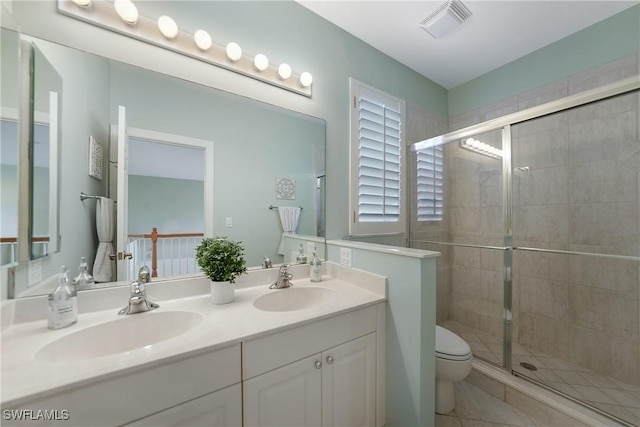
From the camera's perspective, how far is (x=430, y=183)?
2451mm

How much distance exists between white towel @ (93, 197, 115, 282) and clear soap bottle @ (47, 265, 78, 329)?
136 millimetres

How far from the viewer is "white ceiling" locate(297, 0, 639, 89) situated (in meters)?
1.63

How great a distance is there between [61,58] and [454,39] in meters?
2.42

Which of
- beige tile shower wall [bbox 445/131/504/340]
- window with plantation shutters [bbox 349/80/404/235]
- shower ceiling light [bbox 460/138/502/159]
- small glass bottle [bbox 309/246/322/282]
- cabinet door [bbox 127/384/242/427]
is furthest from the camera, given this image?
beige tile shower wall [bbox 445/131/504/340]

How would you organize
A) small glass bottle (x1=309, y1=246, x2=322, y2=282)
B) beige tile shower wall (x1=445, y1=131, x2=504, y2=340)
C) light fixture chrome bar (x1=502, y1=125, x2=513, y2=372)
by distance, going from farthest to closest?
beige tile shower wall (x1=445, y1=131, x2=504, y2=340)
light fixture chrome bar (x1=502, y1=125, x2=513, y2=372)
small glass bottle (x1=309, y1=246, x2=322, y2=282)

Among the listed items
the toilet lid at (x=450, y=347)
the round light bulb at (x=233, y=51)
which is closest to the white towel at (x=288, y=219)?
the round light bulb at (x=233, y=51)

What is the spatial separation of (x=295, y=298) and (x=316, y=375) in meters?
0.44

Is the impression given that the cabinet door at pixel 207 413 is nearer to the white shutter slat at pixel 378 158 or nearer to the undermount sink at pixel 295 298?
the undermount sink at pixel 295 298

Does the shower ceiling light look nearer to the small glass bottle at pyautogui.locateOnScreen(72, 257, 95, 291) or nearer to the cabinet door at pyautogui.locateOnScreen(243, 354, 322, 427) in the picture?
the cabinet door at pyautogui.locateOnScreen(243, 354, 322, 427)

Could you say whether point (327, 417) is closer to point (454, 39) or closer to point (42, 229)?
point (42, 229)

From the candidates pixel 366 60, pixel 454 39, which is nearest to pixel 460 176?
pixel 454 39

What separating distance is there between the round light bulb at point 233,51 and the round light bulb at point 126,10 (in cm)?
40

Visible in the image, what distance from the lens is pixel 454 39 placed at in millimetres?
1938

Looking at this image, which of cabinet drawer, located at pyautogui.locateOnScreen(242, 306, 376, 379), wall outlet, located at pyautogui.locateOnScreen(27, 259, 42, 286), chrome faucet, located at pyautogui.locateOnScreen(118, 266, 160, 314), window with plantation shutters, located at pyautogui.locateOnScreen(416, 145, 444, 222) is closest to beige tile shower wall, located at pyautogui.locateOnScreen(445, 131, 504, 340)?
window with plantation shutters, located at pyautogui.locateOnScreen(416, 145, 444, 222)
